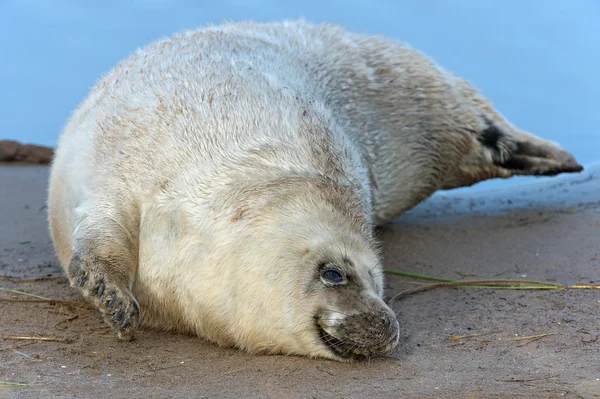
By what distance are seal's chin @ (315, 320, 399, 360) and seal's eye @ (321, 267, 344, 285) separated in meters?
0.17

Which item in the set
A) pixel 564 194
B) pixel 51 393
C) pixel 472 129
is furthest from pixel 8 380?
pixel 564 194

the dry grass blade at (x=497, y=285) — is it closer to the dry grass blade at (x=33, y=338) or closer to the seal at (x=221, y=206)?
the seal at (x=221, y=206)

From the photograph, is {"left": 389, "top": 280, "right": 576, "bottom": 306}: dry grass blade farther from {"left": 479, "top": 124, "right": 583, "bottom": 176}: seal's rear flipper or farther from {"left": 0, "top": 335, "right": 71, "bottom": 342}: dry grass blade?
{"left": 479, "top": 124, "right": 583, "bottom": 176}: seal's rear flipper

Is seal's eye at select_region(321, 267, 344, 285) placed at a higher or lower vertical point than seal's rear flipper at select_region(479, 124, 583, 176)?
lower

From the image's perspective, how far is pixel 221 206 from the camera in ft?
12.2

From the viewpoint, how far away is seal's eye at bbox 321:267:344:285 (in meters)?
3.50

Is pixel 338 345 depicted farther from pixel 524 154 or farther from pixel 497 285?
pixel 524 154

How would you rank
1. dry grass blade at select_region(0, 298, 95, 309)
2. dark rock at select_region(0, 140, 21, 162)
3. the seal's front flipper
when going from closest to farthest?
the seal's front flipper < dry grass blade at select_region(0, 298, 95, 309) < dark rock at select_region(0, 140, 21, 162)

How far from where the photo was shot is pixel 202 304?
3709mm

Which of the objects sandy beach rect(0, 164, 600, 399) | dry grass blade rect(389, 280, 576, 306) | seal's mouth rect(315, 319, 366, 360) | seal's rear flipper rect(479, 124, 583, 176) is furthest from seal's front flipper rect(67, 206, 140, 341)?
seal's rear flipper rect(479, 124, 583, 176)

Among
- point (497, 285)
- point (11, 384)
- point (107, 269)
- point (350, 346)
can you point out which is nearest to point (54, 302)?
point (107, 269)

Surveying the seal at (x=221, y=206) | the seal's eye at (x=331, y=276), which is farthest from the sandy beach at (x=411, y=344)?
the seal's eye at (x=331, y=276)

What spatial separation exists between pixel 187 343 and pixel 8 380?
0.88 metres

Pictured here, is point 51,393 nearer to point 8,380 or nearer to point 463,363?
point 8,380
